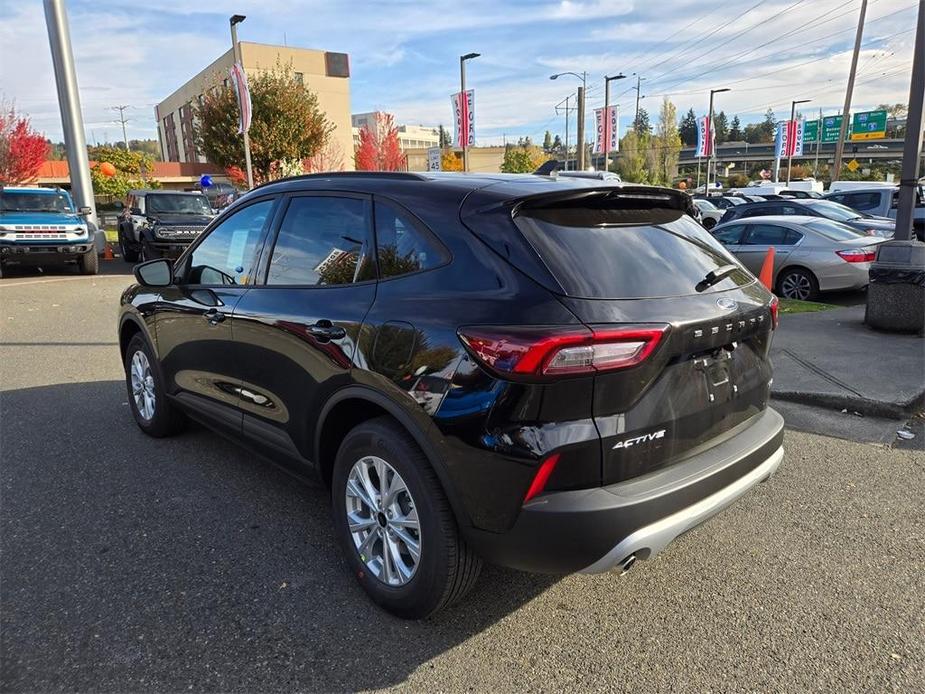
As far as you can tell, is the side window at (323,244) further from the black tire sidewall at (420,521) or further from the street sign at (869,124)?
the street sign at (869,124)

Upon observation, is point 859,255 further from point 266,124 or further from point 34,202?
point 266,124

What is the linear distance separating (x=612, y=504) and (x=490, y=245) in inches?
40.0

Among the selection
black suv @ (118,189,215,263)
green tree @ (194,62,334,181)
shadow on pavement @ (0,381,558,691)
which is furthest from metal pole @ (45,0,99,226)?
shadow on pavement @ (0,381,558,691)

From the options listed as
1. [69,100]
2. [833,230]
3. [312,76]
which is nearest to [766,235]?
[833,230]

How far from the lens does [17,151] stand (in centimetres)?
3909

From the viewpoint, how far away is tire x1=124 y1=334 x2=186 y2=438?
4.56 metres

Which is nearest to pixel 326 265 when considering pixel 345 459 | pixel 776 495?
pixel 345 459

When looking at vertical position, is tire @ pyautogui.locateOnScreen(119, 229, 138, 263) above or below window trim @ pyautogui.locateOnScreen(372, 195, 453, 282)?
below

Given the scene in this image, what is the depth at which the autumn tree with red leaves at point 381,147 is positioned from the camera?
163 feet

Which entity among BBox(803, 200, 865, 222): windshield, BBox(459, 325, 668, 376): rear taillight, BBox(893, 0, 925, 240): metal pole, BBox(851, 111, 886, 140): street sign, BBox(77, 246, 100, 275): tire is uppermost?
BBox(851, 111, 886, 140): street sign

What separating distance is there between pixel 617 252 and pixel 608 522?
1014 millimetres

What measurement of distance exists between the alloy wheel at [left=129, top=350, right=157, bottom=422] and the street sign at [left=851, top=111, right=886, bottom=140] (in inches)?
3179

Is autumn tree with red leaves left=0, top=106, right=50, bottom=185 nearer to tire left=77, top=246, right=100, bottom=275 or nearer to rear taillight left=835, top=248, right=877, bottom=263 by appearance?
tire left=77, top=246, right=100, bottom=275

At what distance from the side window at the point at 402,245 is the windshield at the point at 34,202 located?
14.3m
